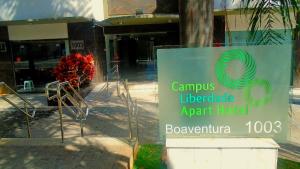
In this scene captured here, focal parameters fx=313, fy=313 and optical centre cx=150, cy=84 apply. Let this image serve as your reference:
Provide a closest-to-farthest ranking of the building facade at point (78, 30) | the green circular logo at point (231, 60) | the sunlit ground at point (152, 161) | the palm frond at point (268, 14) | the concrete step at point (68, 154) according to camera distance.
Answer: the palm frond at point (268, 14) < the green circular logo at point (231, 60) < the concrete step at point (68, 154) < the sunlit ground at point (152, 161) < the building facade at point (78, 30)

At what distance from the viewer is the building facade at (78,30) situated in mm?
12680

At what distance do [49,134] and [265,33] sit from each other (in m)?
5.59

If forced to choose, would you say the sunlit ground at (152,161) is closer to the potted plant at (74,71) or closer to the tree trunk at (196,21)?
the tree trunk at (196,21)

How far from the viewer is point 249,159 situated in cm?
318

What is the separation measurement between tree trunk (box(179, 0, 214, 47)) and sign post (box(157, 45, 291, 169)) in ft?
2.18

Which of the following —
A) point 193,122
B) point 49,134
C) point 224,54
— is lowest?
point 49,134

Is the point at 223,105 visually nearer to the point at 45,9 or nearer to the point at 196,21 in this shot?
the point at 196,21

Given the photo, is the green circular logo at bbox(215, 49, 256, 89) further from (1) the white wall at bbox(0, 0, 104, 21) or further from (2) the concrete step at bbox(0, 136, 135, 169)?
(1) the white wall at bbox(0, 0, 104, 21)

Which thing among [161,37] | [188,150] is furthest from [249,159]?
[161,37]

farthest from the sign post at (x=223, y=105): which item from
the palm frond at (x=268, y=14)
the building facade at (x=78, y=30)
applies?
the building facade at (x=78, y=30)

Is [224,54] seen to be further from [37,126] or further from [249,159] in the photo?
[37,126]

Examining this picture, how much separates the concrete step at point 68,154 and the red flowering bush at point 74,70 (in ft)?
17.3

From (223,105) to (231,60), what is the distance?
1.53ft

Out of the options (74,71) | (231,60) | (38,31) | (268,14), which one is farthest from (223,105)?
(38,31)
